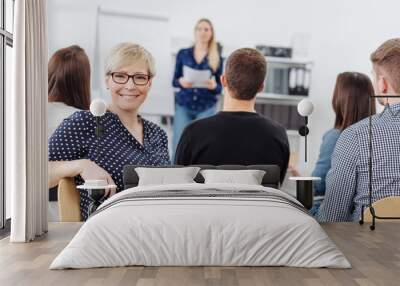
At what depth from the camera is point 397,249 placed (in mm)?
4426

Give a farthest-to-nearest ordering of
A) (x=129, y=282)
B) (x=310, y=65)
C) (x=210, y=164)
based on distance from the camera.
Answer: (x=310, y=65) → (x=210, y=164) → (x=129, y=282)

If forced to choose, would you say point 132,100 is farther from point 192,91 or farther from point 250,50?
point 250,50

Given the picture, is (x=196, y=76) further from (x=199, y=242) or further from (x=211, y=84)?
(x=199, y=242)

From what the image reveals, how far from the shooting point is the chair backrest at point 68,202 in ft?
18.8

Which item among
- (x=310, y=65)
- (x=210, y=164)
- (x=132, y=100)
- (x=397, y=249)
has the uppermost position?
(x=310, y=65)

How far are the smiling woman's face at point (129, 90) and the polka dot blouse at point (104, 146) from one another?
6.4 inches

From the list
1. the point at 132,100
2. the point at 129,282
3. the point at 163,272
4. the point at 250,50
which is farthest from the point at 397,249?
the point at 132,100

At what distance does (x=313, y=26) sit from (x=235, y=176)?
189 centimetres

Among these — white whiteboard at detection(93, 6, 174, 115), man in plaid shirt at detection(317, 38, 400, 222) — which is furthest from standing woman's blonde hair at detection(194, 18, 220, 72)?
man in plaid shirt at detection(317, 38, 400, 222)

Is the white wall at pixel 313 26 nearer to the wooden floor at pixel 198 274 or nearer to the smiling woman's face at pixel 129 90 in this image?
the smiling woman's face at pixel 129 90

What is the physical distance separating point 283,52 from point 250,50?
351 mm

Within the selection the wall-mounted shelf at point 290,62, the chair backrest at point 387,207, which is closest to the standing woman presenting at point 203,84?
the wall-mounted shelf at point 290,62

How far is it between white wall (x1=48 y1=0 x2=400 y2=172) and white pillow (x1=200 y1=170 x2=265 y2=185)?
0.88 meters

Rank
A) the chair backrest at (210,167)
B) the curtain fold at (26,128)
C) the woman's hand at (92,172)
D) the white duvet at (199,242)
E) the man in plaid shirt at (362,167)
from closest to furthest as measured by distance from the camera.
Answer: the white duvet at (199,242), the curtain fold at (26,128), the man in plaid shirt at (362,167), the chair backrest at (210,167), the woman's hand at (92,172)
